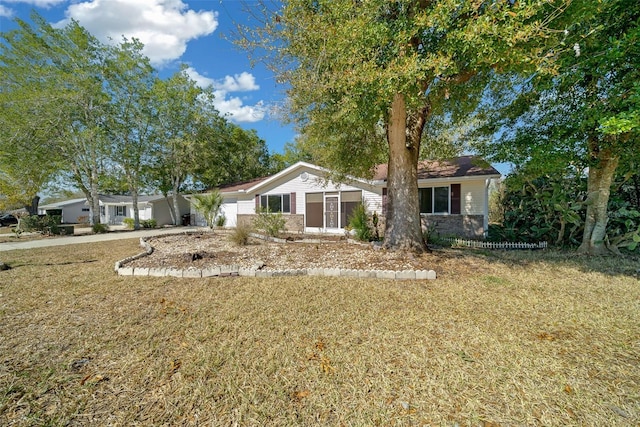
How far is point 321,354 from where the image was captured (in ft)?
9.22

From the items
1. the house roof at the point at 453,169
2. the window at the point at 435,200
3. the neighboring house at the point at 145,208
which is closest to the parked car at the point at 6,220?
the neighboring house at the point at 145,208

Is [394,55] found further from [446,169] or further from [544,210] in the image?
[544,210]

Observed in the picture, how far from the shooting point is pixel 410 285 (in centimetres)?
516

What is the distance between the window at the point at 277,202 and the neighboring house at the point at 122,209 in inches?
470

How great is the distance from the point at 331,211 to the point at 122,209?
A: 2823 centimetres

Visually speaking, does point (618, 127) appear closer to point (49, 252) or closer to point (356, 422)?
point (356, 422)

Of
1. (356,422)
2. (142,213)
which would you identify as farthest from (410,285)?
(142,213)

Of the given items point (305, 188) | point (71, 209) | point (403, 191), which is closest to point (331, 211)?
point (305, 188)

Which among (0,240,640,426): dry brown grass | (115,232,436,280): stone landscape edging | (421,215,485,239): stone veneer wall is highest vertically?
(421,215,485,239): stone veneer wall

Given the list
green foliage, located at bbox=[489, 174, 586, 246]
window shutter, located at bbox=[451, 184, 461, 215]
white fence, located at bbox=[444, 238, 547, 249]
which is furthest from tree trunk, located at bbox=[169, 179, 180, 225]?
green foliage, located at bbox=[489, 174, 586, 246]

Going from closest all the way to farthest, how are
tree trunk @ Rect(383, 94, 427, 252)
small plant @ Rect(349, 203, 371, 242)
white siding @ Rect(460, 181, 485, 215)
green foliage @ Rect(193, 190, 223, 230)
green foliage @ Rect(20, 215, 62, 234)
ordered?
tree trunk @ Rect(383, 94, 427, 252)
small plant @ Rect(349, 203, 371, 242)
white siding @ Rect(460, 181, 485, 215)
green foliage @ Rect(193, 190, 223, 230)
green foliage @ Rect(20, 215, 62, 234)

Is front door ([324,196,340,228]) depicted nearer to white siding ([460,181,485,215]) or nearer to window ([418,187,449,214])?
window ([418,187,449,214])

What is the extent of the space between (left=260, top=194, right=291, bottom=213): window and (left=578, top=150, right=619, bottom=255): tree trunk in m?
12.1

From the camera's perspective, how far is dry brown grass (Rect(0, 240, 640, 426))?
2.06 m
